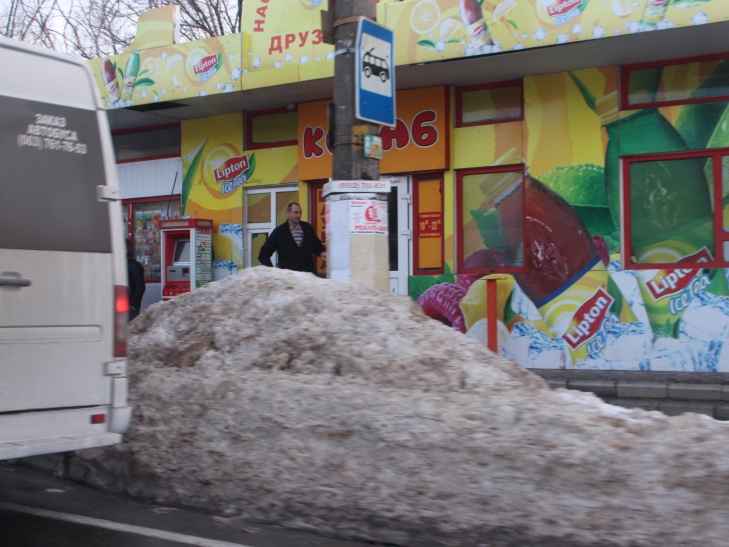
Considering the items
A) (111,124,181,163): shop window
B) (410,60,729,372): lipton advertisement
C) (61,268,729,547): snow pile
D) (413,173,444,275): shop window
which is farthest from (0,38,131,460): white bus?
(111,124,181,163): shop window

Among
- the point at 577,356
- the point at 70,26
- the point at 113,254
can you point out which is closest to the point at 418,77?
the point at 577,356

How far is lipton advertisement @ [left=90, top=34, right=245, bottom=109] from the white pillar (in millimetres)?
4819

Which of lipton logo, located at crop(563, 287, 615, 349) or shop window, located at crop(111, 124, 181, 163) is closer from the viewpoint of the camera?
lipton logo, located at crop(563, 287, 615, 349)

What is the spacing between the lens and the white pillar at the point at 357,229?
6727 millimetres

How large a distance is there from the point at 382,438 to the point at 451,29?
254 inches

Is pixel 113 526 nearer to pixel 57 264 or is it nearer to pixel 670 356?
pixel 57 264

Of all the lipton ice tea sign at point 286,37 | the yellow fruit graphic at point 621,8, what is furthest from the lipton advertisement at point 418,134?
the yellow fruit graphic at point 621,8

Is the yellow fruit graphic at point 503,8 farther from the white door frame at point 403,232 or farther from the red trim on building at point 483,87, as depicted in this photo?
the white door frame at point 403,232

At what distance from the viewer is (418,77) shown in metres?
10.5

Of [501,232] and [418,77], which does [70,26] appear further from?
[501,232]

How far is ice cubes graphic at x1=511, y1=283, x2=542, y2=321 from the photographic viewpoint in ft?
33.8

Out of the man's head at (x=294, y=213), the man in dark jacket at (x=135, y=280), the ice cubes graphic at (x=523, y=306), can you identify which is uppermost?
the man's head at (x=294, y=213)

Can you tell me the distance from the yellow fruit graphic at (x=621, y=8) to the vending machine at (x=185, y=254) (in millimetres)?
6810

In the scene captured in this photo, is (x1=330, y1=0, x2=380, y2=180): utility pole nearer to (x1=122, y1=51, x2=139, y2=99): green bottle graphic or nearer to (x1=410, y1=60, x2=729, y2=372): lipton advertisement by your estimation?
(x1=410, y1=60, x2=729, y2=372): lipton advertisement
